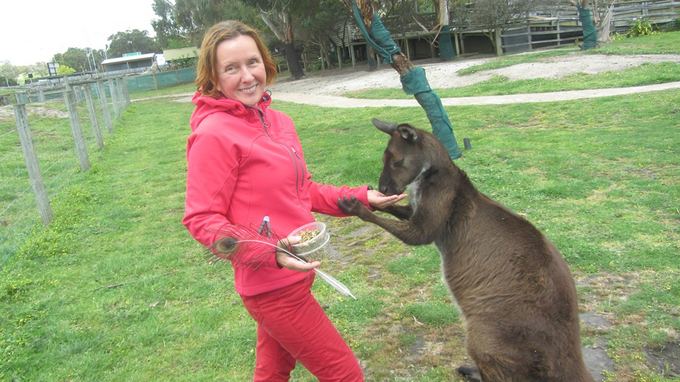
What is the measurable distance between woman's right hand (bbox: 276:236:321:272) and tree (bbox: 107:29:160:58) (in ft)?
431

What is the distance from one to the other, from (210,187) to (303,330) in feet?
2.39

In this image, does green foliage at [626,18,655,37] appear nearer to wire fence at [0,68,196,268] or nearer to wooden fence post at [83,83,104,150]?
wire fence at [0,68,196,268]

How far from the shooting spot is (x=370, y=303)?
417 centimetres

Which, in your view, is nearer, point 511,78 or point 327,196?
point 327,196

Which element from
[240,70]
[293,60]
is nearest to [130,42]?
[293,60]

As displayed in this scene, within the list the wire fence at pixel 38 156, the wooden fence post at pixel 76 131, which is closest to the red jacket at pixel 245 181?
the wire fence at pixel 38 156

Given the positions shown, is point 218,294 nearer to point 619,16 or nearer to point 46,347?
point 46,347

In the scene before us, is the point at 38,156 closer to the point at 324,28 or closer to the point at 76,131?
the point at 76,131

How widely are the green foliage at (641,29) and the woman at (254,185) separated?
2544 cm

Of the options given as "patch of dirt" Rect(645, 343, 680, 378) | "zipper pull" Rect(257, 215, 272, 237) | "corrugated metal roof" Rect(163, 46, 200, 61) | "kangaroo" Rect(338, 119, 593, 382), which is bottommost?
"patch of dirt" Rect(645, 343, 680, 378)

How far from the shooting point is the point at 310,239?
2.08 m

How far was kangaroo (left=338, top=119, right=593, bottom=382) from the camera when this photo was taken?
2.50m

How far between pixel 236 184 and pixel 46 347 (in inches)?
110

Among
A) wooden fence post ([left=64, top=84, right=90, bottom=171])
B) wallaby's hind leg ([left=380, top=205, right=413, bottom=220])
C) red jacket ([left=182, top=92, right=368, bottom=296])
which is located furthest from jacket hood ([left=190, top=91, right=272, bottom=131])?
Answer: wooden fence post ([left=64, top=84, right=90, bottom=171])
